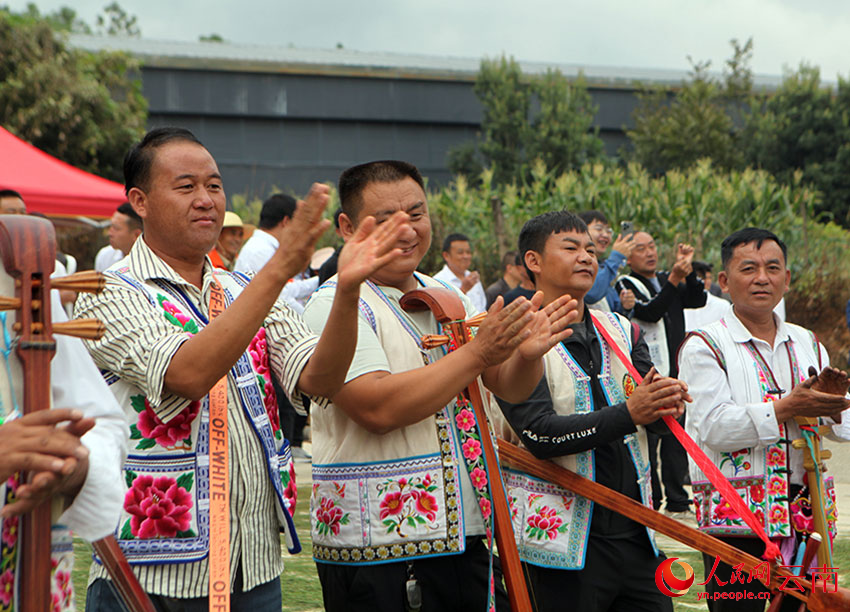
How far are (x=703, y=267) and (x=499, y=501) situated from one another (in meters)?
7.77

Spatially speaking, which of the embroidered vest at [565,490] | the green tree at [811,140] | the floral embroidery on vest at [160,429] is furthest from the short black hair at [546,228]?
the green tree at [811,140]

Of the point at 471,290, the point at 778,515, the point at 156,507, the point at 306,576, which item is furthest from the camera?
the point at 471,290

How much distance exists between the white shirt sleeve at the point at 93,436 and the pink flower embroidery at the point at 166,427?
340 mm

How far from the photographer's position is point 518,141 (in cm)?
3253

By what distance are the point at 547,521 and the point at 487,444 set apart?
2.23ft

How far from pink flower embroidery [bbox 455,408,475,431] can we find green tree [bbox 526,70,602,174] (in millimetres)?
28467

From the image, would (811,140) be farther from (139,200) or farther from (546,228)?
(139,200)

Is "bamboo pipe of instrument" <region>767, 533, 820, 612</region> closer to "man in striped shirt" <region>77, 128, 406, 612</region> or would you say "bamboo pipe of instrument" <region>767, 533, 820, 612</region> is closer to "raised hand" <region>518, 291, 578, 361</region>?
"raised hand" <region>518, 291, 578, 361</region>

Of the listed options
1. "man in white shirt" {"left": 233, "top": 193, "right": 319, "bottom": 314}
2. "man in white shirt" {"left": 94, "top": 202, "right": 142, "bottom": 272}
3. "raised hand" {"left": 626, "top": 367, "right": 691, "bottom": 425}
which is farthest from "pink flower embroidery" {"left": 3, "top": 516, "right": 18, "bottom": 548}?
"man in white shirt" {"left": 233, "top": 193, "right": 319, "bottom": 314}

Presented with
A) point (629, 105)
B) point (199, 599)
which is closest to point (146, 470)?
point (199, 599)

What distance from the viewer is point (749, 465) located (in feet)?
12.7

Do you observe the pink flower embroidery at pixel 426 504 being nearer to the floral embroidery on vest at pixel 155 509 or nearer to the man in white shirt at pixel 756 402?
the floral embroidery on vest at pixel 155 509

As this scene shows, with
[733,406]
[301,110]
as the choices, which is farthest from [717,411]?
[301,110]

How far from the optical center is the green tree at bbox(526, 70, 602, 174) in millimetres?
31312
